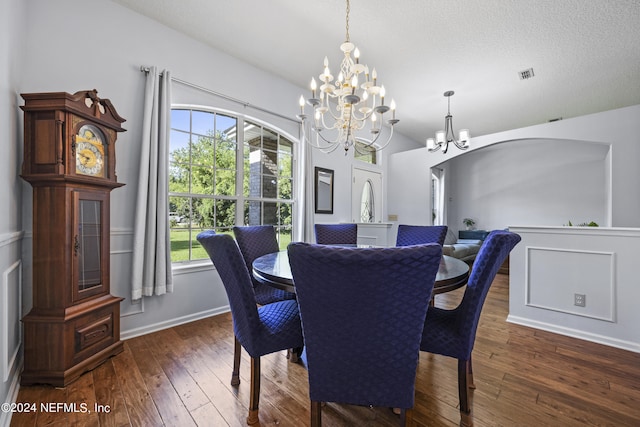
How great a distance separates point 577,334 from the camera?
2453 mm

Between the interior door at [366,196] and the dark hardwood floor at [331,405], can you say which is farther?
the interior door at [366,196]

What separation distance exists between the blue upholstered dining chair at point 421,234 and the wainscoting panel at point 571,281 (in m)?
1.02

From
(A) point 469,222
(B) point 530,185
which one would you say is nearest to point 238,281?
(A) point 469,222

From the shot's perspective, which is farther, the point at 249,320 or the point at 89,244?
the point at 89,244

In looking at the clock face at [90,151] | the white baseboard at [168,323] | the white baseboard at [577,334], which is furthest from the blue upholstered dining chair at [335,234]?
the clock face at [90,151]

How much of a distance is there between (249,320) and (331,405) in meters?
0.72

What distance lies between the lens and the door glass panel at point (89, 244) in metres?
1.85

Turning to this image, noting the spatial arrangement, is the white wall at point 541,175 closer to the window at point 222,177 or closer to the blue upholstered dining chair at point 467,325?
the window at point 222,177

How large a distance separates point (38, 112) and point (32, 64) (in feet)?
2.03

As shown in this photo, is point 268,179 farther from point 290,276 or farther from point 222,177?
point 290,276

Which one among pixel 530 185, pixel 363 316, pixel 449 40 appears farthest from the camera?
pixel 530 185

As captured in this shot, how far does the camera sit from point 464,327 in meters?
1.38

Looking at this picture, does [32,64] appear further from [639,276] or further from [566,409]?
[639,276]

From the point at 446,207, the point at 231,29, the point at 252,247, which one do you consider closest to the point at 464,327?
the point at 252,247
